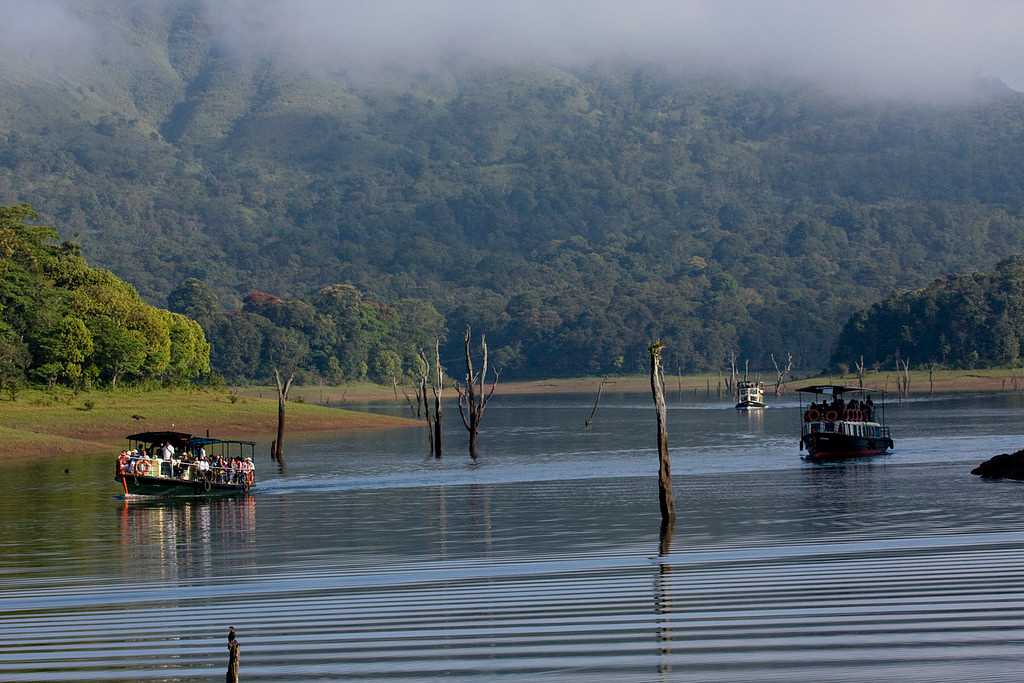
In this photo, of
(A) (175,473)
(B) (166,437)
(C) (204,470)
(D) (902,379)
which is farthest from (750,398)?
(A) (175,473)

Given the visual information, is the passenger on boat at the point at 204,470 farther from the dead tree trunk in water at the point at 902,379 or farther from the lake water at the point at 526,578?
the dead tree trunk in water at the point at 902,379

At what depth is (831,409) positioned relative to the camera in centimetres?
7681

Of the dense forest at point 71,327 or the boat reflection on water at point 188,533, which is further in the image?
the dense forest at point 71,327

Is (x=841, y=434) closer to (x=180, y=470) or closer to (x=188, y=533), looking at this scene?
(x=180, y=470)

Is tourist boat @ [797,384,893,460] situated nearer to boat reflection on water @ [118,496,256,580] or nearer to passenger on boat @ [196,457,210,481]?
boat reflection on water @ [118,496,256,580]

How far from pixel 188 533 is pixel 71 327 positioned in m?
61.9

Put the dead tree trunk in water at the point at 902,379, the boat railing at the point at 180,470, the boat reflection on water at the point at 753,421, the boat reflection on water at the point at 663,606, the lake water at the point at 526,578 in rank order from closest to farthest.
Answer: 1. the boat reflection on water at the point at 663,606
2. the lake water at the point at 526,578
3. the boat railing at the point at 180,470
4. the boat reflection on water at the point at 753,421
5. the dead tree trunk in water at the point at 902,379

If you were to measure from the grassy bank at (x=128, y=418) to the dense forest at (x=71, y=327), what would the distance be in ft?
8.19

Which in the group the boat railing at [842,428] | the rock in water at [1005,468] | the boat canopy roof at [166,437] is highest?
the boat canopy roof at [166,437]

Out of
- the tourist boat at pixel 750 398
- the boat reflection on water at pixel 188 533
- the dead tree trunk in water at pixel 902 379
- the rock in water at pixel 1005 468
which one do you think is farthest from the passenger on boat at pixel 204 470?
the dead tree trunk in water at pixel 902 379

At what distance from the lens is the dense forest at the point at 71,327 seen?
100 m

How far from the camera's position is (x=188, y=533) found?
4441cm

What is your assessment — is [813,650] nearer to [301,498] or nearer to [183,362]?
[301,498]

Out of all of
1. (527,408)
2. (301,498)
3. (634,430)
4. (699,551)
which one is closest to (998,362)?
(527,408)
